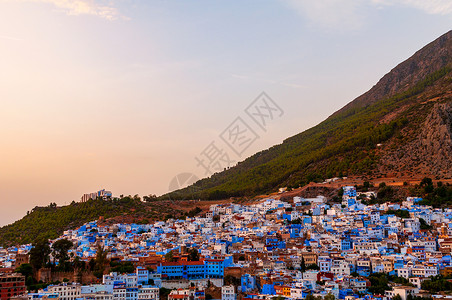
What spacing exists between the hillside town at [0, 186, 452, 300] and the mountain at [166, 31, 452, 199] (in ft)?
24.8

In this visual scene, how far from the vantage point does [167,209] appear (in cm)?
5394

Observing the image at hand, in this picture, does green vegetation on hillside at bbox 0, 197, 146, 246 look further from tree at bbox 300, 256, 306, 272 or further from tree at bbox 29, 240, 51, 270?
tree at bbox 300, 256, 306, 272

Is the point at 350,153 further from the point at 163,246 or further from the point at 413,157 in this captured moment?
the point at 163,246

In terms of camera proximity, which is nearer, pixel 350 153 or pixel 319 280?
pixel 319 280

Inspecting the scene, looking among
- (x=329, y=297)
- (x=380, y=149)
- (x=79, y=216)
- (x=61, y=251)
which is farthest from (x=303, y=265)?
(x=79, y=216)

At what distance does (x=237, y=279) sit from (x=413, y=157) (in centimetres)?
2730

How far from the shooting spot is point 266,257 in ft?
105

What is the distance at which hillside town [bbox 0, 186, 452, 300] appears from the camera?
2583 cm

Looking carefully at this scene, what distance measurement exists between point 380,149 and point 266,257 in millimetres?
25726

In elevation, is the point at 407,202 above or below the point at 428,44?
below

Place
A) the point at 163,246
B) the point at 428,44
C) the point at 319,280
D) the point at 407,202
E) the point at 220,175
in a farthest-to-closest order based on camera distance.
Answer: the point at 428,44, the point at 220,175, the point at 407,202, the point at 163,246, the point at 319,280

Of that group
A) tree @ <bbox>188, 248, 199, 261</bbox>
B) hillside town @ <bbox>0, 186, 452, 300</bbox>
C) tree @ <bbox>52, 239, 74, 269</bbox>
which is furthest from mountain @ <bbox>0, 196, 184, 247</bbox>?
tree @ <bbox>188, 248, 199, 261</bbox>

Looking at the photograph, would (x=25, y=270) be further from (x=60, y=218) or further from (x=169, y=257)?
(x=60, y=218)

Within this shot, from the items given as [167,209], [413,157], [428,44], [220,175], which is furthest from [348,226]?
[428,44]
